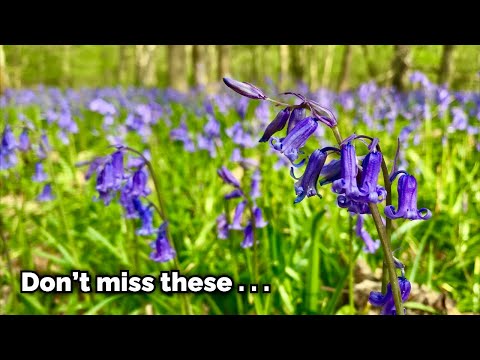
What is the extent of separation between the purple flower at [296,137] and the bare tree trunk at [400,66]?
8.93 metres

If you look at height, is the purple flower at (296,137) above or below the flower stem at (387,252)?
above

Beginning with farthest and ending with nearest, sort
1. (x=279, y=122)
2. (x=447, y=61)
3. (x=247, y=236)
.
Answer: (x=447, y=61) → (x=247, y=236) → (x=279, y=122)

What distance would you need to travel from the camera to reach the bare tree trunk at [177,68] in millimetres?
13701

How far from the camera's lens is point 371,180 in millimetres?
1198

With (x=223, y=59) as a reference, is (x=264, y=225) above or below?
below

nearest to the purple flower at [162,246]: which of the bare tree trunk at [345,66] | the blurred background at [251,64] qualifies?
the blurred background at [251,64]

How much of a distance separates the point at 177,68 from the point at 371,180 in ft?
43.8

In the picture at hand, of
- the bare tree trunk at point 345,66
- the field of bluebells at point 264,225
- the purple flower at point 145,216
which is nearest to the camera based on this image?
the field of bluebells at point 264,225

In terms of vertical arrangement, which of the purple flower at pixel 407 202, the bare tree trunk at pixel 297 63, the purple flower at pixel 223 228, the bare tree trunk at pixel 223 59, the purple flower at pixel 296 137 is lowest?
the purple flower at pixel 223 228

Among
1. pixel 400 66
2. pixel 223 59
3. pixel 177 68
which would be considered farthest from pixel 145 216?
pixel 223 59

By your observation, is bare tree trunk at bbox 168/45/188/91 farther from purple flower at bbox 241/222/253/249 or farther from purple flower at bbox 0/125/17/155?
purple flower at bbox 241/222/253/249

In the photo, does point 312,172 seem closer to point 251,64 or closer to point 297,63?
point 297,63

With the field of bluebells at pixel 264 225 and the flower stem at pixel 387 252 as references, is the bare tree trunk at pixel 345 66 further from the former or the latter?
the flower stem at pixel 387 252

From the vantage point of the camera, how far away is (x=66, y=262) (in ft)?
10.3
